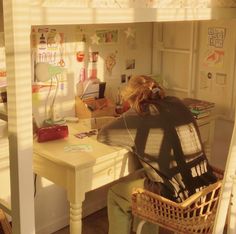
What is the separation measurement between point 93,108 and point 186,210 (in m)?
1.00

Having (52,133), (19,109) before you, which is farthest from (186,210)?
(19,109)

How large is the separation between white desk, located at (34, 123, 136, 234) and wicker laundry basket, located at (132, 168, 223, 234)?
18 cm

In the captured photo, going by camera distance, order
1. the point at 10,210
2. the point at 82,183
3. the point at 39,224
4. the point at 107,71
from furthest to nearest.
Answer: the point at 107,71 → the point at 39,224 → the point at 82,183 → the point at 10,210

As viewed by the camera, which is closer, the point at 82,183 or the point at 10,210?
the point at 10,210

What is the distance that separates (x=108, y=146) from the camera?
2137mm

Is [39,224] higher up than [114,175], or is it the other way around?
[114,175]

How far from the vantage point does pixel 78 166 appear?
1.89m

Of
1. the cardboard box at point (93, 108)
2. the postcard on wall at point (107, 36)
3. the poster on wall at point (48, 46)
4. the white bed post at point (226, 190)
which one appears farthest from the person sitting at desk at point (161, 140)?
the white bed post at point (226, 190)

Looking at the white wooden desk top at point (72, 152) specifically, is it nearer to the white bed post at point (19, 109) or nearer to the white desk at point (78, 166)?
the white desk at point (78, 166)

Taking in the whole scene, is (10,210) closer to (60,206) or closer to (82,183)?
(82,183)

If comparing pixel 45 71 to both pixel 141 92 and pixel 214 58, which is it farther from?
pixel 214 58

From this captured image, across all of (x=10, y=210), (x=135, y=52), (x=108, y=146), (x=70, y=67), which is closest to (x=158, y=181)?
(x=108, y=146)

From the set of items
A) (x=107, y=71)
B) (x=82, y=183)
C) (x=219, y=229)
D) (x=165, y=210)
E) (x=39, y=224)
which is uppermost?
(x=107, y=71)

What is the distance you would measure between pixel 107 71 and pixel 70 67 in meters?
0.34
